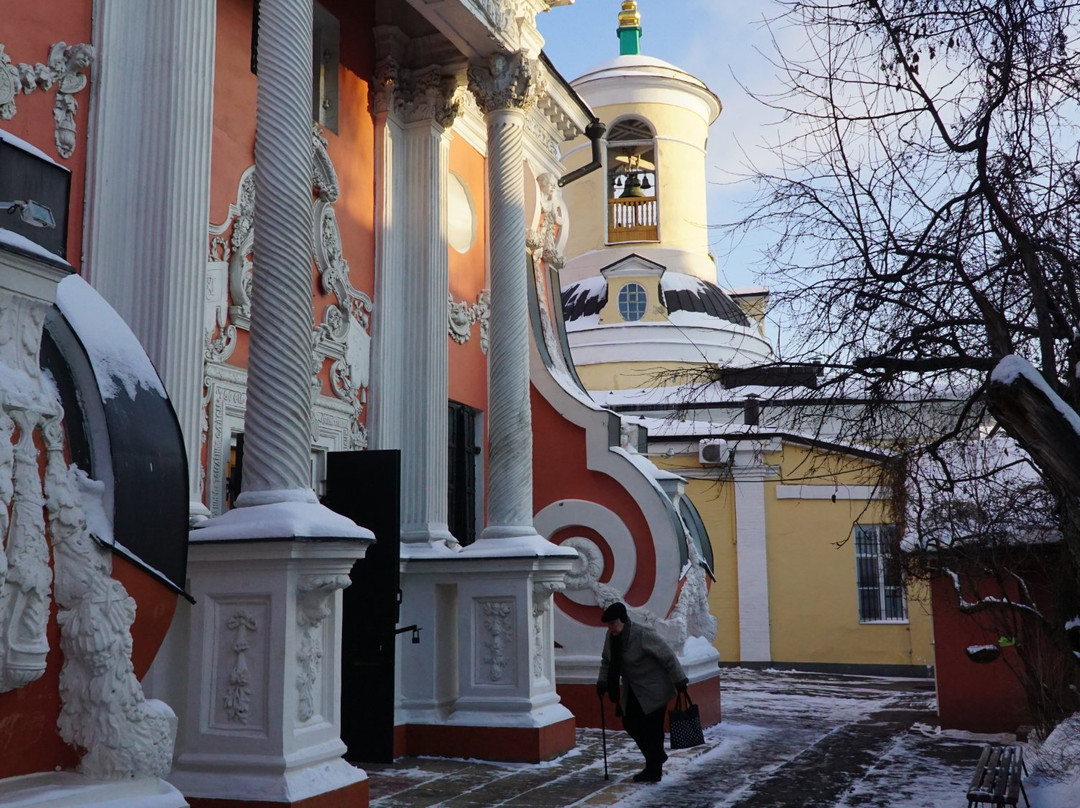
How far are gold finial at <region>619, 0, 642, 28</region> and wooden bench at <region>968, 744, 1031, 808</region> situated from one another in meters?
29.0

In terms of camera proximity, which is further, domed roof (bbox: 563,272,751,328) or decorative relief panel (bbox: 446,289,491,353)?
domed roof (bbox: 563,272,751,328)

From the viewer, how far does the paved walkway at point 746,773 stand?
780 cm

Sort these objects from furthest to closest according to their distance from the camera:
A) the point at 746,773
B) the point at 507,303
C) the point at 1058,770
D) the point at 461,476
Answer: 1. the point at 461,476
2. the point at 507,303
3. the point at 746,773
4. the point at 1058,770

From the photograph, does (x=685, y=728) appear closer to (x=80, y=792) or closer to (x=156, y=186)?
(x=156, y=186)

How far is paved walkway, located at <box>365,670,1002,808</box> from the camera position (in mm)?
7801

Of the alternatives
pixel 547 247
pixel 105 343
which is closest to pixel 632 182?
pixel 547 247

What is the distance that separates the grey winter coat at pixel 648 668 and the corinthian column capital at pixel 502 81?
16.5ft

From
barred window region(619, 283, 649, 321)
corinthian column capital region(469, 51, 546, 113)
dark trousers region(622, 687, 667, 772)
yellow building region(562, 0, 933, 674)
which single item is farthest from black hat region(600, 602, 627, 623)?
barred window region(619, 283, 649, 321)

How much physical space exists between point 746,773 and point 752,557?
13295 millimetres

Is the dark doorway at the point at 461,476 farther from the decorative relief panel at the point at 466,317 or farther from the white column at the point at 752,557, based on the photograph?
the white column at the point at 752,557

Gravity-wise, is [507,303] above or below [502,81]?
below

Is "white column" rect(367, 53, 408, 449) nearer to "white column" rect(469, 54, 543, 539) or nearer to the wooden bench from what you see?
"white column" rect(469, 54, 543, 539)

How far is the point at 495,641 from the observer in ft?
31.6

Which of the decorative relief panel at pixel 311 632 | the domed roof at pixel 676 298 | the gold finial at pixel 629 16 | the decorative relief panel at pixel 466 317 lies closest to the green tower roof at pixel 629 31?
the gold finial at pixel 629 16
